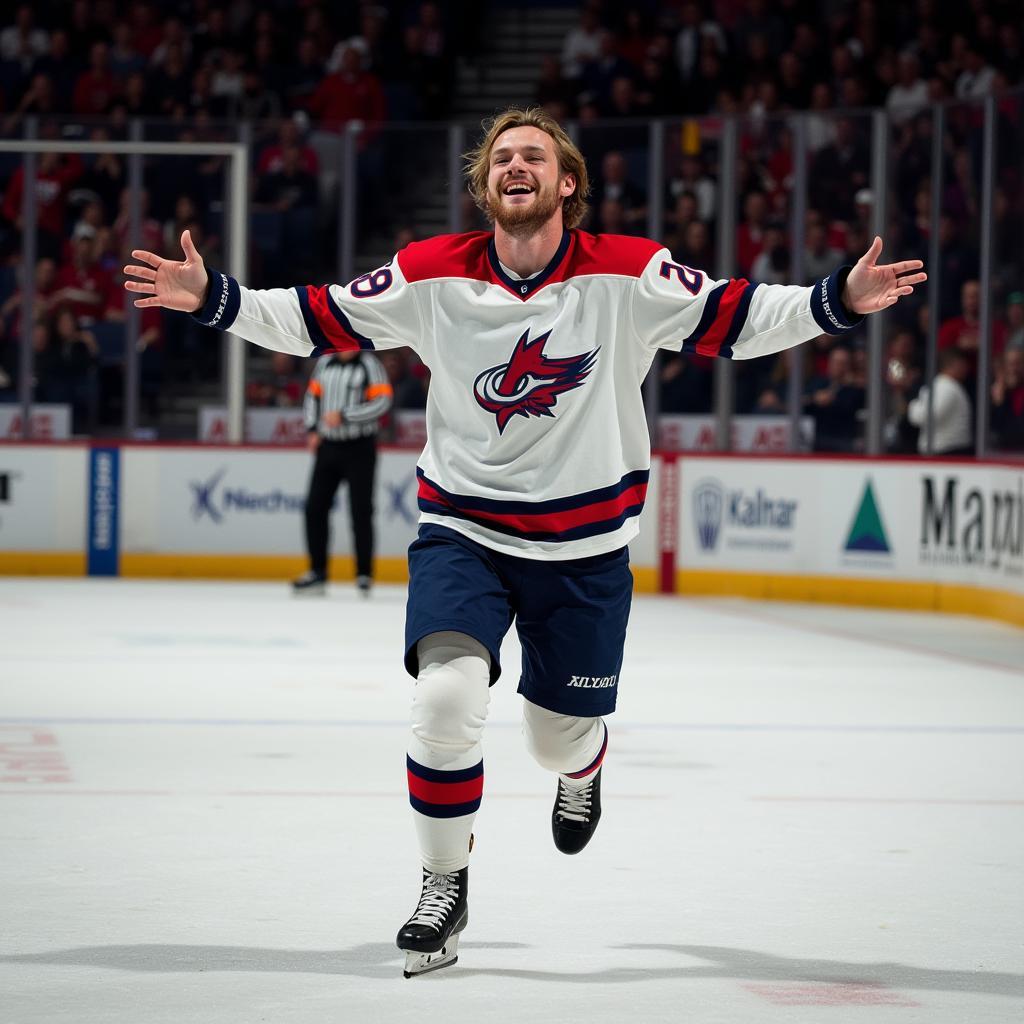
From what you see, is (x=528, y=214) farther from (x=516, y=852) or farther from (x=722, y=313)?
(x=516, y=852)

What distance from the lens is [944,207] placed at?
12102mm

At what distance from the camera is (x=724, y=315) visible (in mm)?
3984

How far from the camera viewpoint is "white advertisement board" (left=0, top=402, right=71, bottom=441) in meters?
13.5

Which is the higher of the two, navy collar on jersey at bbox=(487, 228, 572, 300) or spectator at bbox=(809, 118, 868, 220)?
spectator at bbox=(809, 118, 868, 220)

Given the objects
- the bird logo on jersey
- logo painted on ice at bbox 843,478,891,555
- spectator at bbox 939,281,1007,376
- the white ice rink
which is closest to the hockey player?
the bird logo on jersey

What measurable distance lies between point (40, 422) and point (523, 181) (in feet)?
33.2

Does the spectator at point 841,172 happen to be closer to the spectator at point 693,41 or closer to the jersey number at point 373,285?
the spectator at point 693,41

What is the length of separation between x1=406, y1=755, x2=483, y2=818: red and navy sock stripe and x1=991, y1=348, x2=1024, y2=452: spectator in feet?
26.9

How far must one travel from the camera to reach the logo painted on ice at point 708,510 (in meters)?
13.1

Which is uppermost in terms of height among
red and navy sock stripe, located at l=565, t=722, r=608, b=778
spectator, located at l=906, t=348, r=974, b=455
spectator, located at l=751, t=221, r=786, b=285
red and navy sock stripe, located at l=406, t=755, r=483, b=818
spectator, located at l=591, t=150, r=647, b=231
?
spectator, located at l=591, t=150, r=647, b=231

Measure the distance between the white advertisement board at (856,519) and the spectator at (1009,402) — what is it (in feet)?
0.61

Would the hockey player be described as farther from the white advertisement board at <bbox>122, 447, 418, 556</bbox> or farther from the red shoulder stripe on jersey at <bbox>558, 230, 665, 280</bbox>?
the white advertisement board at <bbox>122, 447, 418, 556</bbox>

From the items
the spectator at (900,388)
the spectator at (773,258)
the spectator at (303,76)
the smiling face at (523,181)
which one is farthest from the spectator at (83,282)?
the smiling face at (523,181)

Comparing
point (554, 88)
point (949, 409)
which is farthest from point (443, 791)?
point (554, 88)
